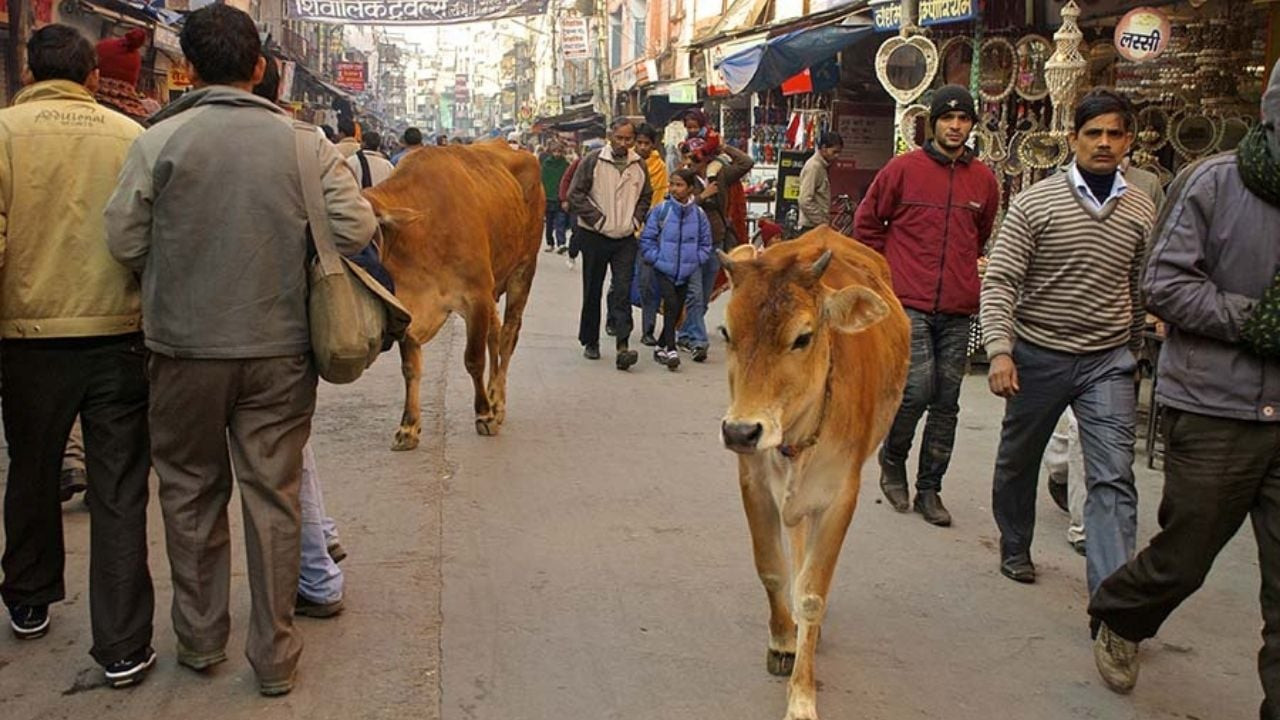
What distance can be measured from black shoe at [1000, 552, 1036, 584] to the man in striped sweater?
0.62 metres

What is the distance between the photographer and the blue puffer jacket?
10.4 meters

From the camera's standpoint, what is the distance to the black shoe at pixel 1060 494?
20.7ft

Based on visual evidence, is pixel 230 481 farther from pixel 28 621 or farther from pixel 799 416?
pixel 799 416

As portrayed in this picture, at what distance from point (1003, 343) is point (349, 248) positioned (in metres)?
2.44

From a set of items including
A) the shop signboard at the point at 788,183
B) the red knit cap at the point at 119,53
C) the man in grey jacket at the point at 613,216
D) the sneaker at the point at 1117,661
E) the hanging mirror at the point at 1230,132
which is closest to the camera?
the sneaker at the point at 1117,661

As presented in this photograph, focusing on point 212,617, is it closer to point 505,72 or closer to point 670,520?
point 670,520

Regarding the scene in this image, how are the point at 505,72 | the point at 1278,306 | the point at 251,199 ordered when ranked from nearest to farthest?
1. the point at 1278,306
2. the point at 251,199
3. the point at 505,72

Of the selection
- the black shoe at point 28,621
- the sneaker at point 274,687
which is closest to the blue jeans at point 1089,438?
the sneaker at point 274,687

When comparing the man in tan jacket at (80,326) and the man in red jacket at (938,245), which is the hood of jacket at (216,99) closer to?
the man in tan jacket at (80,326)

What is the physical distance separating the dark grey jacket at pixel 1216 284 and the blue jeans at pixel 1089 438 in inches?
34.5

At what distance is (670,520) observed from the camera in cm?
602

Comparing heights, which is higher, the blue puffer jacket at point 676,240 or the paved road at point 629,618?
the blue puffer jacket at point 676,240

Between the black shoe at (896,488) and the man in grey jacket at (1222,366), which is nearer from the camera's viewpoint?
the man in grey jacket at (1222,366)

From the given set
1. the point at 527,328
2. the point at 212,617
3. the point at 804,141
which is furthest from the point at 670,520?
the point at 804,141
